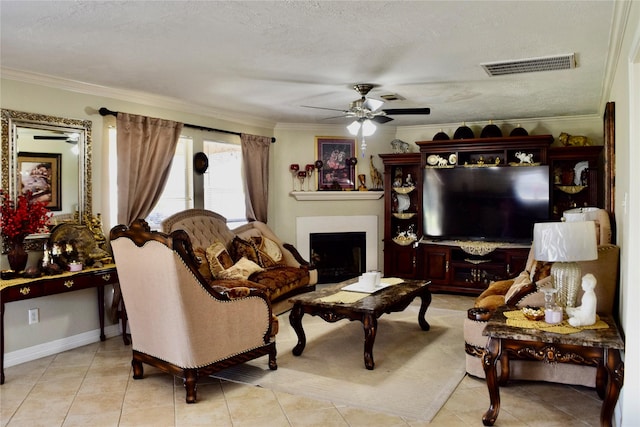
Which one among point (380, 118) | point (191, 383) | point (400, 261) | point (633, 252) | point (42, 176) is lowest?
point (191, 383)

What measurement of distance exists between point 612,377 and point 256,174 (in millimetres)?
5063

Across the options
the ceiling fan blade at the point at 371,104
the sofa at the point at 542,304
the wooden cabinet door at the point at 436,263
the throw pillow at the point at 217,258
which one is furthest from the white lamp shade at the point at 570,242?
the wooden cabinet door at the point at 436,263

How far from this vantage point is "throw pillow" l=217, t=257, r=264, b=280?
17.0 feet

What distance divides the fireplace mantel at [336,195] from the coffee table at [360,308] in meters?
2.90

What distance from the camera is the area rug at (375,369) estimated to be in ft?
11.0

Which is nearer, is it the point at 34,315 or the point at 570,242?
the point at 570,242

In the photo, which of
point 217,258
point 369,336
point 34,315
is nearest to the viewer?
point 369,336

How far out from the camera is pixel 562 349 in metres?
2.77

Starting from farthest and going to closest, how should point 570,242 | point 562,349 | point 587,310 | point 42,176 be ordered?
point 42,176
point 570,242
point 587,310
point 562,349

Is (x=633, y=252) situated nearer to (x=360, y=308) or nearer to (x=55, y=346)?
(x=360, y=308)

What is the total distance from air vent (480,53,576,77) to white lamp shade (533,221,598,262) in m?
1.59

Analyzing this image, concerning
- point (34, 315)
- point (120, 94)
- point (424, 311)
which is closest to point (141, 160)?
point (120, 94)

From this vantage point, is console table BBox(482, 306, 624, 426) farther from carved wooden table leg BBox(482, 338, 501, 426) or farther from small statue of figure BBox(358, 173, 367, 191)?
small statue of figure BBox(358, 173, 367, 191)

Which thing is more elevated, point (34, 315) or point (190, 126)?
point (190, 126)
